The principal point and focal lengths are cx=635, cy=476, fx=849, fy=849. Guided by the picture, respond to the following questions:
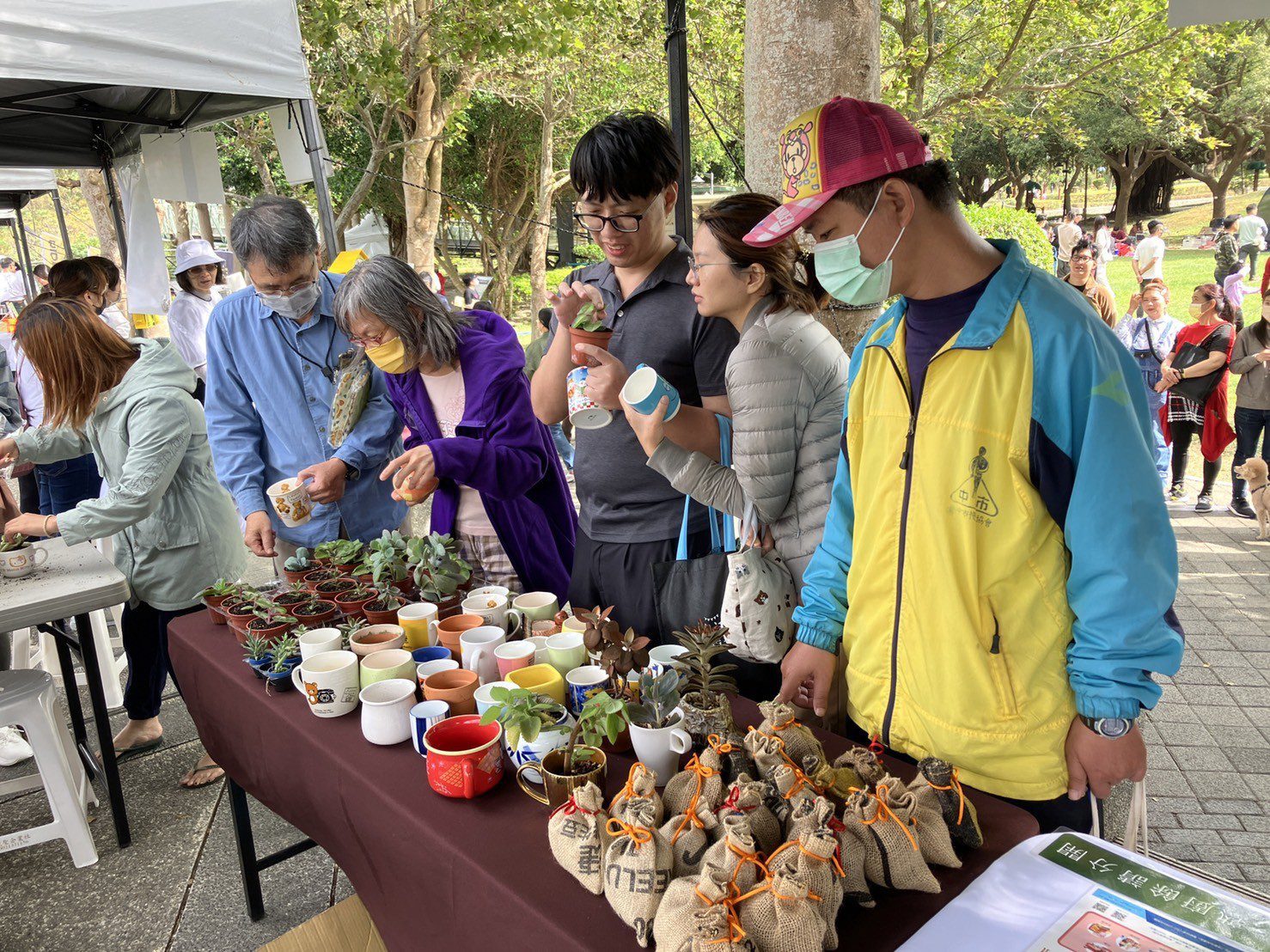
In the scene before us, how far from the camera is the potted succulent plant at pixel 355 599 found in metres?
2.04

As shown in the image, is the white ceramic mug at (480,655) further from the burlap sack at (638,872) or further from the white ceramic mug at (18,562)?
the white ceramic mug at (18,562)

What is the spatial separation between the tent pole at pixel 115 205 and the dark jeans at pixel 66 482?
Result: 2.14 m

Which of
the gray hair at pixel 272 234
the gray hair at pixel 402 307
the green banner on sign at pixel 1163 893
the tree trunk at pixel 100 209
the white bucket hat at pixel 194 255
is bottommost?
the green banner on sign at pixel 1163 893

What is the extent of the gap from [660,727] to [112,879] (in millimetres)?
2371

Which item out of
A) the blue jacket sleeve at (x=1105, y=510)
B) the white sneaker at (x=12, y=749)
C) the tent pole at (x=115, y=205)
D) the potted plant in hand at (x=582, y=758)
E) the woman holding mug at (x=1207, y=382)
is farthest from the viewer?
the woman holding mug at (x=1207, y=382)

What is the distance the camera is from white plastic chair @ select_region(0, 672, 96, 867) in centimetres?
258

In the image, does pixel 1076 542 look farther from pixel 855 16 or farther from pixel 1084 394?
pixel 855 16

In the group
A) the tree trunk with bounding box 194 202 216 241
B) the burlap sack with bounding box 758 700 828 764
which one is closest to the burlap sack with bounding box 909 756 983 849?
the burlap sack with bounding box 758 700 828 764

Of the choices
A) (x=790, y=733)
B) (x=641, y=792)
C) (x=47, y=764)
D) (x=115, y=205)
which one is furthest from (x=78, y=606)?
(x=115, y=205)

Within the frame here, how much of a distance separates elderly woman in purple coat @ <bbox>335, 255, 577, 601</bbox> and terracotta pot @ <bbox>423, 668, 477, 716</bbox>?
2.29ft

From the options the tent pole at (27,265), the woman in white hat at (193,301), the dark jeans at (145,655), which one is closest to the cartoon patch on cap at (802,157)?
the dark jeans at (145,655)

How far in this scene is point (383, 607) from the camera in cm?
202

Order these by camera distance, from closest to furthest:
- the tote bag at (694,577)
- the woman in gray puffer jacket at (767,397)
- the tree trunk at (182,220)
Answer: the woman in gray puffer jacket at (767,397) < the tote bag at (694,577) < the tree trunk at (182,220)

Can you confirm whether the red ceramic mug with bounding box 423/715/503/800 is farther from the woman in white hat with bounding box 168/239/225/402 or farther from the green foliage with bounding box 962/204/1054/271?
the green foliage with bounding box 962/204/1054/271
